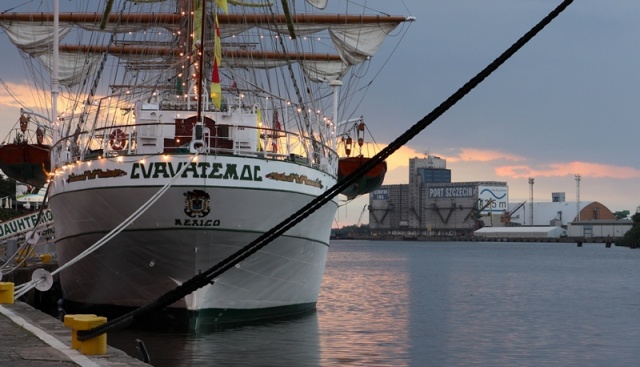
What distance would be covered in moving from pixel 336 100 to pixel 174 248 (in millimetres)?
16768

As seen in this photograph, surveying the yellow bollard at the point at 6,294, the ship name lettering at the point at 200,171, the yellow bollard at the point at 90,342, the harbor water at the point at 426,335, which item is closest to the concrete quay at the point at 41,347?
the yellow bollard at the point at 90,342

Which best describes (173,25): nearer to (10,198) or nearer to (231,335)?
(231,335)

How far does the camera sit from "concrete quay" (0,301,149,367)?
44.4 ft

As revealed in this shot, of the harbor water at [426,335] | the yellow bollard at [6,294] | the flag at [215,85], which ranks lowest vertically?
the harbor water at [426,335]

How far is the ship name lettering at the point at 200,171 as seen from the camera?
24594 millimetres

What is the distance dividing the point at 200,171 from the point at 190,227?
135cm

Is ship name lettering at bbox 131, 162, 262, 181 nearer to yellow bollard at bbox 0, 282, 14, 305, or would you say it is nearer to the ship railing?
the ship railing

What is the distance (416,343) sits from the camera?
1207 inches

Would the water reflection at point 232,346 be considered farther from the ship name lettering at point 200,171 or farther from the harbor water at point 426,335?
the ship name lettering at point 200,171

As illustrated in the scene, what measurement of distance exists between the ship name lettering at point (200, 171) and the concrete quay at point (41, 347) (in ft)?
20.8

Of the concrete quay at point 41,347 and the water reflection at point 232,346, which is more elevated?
the concrete quay at point 41,347

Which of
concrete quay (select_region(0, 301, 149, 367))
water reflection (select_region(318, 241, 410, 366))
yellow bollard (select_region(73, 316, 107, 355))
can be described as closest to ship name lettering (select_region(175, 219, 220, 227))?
water reflection (select_region(318, 241, 410, 366))

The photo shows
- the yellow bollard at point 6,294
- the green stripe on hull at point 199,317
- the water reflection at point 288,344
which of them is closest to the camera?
the yellow bollard at point 6,294

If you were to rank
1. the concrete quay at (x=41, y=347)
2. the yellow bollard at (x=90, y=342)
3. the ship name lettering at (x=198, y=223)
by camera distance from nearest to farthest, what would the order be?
the concrete quay at (x=41, y=347) → the yellow bollard at (x=90, y=342) → the ship name lettering at (x=198, y=223)
